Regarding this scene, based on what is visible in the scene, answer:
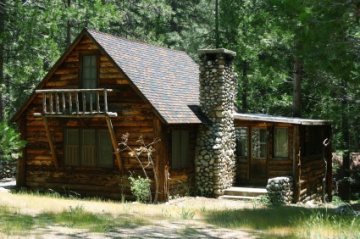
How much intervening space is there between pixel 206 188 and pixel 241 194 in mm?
1333

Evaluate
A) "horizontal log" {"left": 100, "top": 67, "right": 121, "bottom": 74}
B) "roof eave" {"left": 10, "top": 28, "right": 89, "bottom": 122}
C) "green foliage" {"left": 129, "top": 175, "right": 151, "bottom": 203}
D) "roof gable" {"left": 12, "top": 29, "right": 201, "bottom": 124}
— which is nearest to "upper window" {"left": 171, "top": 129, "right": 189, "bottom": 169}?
"roof gable" {"left": 12, "top": 29, "right": 201, "bottom": 124}

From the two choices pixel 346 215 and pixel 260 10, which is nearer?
pixel 346 215

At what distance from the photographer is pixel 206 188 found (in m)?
20.1

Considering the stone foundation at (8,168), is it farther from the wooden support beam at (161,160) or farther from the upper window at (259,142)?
the upper window at (259,142)

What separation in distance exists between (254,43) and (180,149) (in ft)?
32.0

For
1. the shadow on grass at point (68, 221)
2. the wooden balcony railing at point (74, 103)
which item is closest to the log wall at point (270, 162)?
the wooden balcony railing at point (74, 103)

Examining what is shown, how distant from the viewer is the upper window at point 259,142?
21.9m

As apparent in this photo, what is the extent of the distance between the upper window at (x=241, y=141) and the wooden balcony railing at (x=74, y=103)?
20.6 feet

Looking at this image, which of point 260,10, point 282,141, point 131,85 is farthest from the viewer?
point 260,10

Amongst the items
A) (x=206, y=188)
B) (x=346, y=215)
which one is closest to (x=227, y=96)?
(x=206, y=188)

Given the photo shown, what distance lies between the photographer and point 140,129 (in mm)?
18547

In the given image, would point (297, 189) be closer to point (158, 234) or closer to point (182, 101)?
point (182, 101)

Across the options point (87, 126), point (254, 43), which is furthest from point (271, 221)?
point (254, 43)

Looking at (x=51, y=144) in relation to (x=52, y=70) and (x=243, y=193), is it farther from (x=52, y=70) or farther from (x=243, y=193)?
(x=243, y=193)
